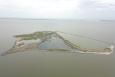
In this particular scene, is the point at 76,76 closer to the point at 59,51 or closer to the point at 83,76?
the point at 83,76

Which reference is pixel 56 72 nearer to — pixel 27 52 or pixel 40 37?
pixel 27 52

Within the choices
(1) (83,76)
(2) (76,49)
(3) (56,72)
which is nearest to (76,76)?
(1) (83,76)

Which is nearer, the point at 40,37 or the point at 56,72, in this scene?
the point at 56,72

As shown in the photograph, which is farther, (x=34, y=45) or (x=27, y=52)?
(x=34, y=45)

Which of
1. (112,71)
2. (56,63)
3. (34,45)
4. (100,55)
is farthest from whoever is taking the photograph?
(34,45)

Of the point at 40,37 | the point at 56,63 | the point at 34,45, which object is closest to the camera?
the point at 56,63

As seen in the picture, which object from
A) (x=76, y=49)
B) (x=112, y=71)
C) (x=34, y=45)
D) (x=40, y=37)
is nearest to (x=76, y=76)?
(x=112, y=71)

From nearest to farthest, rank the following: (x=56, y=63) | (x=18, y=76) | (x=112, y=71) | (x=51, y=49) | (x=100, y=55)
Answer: (x=18, y=76) < (x=112, y=71) < (x=56, y=63) < (x=100, y=55) < (x=51, y=49)

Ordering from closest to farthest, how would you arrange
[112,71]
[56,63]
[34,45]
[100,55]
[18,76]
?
[18,76]
[112,71]
[56,63]
[100,55]
[34,45]

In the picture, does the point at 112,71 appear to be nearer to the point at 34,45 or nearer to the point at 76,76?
the point at 76,76
